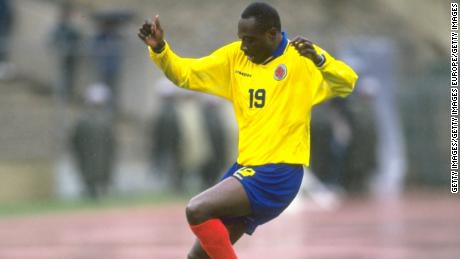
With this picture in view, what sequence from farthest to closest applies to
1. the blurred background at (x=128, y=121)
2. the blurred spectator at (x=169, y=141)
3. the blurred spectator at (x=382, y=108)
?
the blurred spectator at (x=382, y=108), the blurred spectator at (x=169, y=141), the blurred background at (x=128, y=121)

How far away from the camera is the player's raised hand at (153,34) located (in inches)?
390

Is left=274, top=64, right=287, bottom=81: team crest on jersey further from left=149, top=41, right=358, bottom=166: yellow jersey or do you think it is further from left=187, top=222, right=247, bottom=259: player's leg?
left=187, top=222, right=247, bottom=259: player's leg

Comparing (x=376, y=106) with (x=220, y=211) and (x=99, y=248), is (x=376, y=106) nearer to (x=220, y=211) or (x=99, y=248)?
(x=99, y=248)

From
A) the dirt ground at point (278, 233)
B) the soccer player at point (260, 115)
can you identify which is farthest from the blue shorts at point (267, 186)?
the dirt ground at point (278, 233)

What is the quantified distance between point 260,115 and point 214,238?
96cm

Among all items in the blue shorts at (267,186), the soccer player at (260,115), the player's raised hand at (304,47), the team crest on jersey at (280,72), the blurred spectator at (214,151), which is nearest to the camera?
the player's raised hand at (304,47)

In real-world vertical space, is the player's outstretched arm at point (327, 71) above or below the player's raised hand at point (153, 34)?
below

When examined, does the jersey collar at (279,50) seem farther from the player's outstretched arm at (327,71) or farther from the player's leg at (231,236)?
the player's leg at (231,236)

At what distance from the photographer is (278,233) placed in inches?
739

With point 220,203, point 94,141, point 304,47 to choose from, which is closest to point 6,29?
point 94,141

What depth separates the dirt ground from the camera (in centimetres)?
1595

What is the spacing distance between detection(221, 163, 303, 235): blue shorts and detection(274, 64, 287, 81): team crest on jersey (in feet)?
2.07

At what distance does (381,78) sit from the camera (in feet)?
80.6

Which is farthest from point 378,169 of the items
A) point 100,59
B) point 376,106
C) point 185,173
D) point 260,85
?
point 260,85
